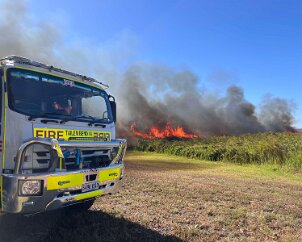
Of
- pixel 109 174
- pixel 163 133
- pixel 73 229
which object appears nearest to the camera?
pixel 109 174

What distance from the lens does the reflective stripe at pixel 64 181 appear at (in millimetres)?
4316

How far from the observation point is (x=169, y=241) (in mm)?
5102

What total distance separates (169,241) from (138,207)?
6.62ft

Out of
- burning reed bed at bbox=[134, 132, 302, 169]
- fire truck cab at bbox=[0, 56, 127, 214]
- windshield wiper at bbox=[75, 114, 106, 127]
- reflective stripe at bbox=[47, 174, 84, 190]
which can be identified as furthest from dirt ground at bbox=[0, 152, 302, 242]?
burning reed bed at bbox=[134, 132, 302, 169]

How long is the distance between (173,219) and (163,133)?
94.3 feet

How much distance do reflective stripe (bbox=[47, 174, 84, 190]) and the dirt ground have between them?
97 centimetres

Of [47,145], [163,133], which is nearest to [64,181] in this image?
[47,145]

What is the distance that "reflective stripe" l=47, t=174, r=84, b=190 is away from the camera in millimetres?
4316

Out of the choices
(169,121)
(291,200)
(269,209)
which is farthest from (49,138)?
(169,121)

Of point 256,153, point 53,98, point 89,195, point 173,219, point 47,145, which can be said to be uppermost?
point 53,98

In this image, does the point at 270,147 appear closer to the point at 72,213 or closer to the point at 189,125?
the point at 72,213

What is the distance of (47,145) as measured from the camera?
14.1 ft

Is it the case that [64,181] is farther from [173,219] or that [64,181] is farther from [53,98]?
[173,219]

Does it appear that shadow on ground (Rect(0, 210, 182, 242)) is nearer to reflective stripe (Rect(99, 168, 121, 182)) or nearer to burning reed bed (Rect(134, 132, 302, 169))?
reflective stripe (Rect(99, 168, 121, 182))
